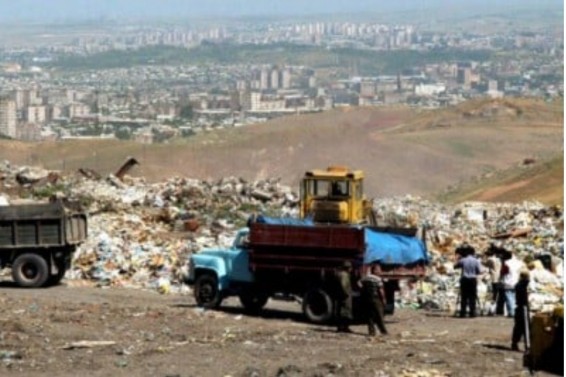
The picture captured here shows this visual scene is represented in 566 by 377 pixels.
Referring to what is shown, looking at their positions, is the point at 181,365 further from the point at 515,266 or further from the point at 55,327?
the point at 515,266

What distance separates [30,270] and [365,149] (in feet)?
212

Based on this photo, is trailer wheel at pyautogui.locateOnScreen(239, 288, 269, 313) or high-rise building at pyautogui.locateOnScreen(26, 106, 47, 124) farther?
high-rise building at pyautogui.locateOnScreen(26, 106, 47, 124)

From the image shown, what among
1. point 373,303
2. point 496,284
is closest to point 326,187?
point 496,284

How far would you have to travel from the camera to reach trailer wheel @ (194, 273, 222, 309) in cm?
2288

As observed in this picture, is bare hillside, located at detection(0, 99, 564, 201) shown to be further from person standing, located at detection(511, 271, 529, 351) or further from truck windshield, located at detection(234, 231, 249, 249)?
person standing, located at detection(511, 271, 529, 351)

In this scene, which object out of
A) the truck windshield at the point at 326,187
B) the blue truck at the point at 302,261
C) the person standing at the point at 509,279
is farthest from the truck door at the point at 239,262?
the truck windshield at the point at 326,187

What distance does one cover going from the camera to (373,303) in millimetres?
20406

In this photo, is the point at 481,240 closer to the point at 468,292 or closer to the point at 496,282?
the point at 496,282

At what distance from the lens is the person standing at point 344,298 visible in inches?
819

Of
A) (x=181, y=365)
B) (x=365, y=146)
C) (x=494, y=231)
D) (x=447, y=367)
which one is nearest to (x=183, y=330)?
(x=181, y=365)

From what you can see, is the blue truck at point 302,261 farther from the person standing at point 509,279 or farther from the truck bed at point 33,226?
the truck bed at point 33,226

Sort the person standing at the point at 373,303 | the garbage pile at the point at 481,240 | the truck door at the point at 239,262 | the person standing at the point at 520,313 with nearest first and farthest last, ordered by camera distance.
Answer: the person standing at the point at 520,313, the person standing at the point at 373,303, the truck door at the point at 239,262, the garbage pile at the point at 481,240

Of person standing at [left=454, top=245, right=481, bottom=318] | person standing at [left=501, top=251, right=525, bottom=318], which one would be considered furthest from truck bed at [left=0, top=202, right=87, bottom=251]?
person standing at [left=501, top=251, right=525, bottom=318]

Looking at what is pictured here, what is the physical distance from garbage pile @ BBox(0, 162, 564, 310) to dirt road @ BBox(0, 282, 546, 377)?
2742 mm
